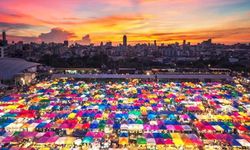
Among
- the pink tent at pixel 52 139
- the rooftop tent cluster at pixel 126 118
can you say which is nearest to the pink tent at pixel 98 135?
the rooftop tent cluster at pixel 126 118

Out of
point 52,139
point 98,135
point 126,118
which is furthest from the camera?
point 126,118

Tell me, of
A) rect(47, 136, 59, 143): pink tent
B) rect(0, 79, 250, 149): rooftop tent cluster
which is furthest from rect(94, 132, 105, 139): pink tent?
rect(47, 136, 59, 143): pink tent

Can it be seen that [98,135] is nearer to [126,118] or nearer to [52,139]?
[52,139]

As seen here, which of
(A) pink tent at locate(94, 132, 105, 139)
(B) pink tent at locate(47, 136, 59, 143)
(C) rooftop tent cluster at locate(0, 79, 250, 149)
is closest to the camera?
(B) pink tent at locate(47, 136, 59, 143)

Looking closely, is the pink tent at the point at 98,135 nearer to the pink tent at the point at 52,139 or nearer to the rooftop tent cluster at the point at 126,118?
the rooftop tent cluster at the point at 126,118

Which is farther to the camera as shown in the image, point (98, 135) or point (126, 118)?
point (126, 118)

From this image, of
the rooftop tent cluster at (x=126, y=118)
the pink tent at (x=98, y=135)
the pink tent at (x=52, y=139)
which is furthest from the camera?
the pink tent at (x=98, y=135)

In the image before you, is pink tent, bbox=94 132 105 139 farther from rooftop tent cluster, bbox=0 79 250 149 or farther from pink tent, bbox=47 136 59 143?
pink tent, bbox=47 136 59 143

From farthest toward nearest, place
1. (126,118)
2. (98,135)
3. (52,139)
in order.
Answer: (126,118) → (98,135) → (52,139)

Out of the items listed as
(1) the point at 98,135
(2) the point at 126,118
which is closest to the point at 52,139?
(1) the point at 98,135
